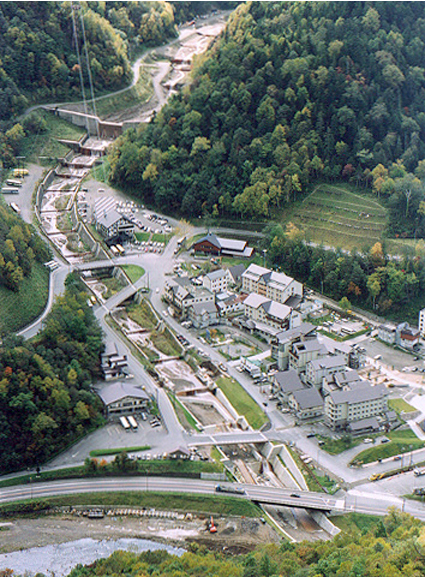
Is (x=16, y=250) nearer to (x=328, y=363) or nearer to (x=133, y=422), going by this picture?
(x=133, y=422)

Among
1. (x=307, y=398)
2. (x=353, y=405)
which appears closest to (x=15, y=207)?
(x=307, y=398)

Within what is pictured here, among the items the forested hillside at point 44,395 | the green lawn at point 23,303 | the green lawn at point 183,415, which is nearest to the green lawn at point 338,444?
the green lawn at point 183,415

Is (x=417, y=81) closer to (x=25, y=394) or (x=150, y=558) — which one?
(x=25, y=394)

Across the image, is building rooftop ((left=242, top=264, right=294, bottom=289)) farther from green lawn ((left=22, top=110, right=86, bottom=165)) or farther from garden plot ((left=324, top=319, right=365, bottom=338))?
green lawn ((left=22, top=110, right=86, bottom=165))

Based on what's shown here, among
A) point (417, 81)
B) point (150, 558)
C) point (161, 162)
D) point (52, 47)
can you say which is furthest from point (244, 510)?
point (52, 47)

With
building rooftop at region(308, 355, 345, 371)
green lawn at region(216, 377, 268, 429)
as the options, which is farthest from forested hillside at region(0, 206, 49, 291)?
building rooftop at region(308, 355, 345, 371)

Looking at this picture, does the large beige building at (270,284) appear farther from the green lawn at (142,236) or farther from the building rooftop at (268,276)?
the green lawn at (142,236)
